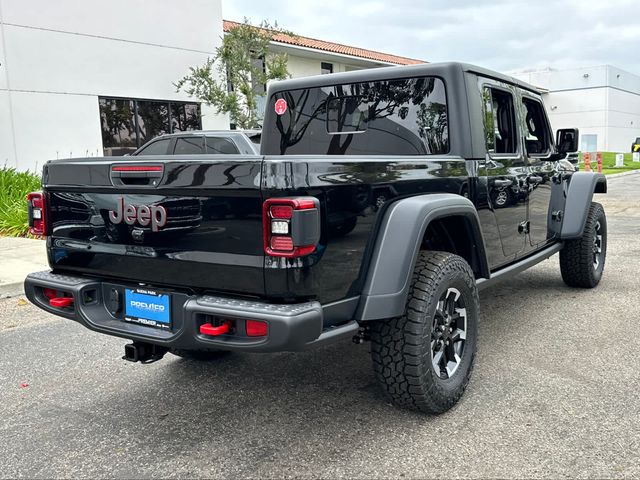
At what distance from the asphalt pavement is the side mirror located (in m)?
1.46

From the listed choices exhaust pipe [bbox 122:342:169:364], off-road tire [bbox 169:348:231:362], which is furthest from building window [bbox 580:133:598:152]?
exhaust pipe [bbox 122:342:169:364]

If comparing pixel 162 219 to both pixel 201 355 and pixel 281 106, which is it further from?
pixel 281 106

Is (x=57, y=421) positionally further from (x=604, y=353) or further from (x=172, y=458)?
(x=604, y=353)

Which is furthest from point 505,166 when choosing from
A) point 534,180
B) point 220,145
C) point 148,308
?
point 220,145

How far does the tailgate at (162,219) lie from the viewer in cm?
253

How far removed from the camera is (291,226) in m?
2.39

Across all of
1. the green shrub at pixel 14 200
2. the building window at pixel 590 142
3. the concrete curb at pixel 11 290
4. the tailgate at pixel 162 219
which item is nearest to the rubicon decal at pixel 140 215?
the tailgate at pixel 162 219

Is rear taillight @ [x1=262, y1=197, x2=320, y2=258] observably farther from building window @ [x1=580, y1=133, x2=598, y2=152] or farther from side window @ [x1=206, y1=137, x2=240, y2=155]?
building window @ [x1=580, y1=133, x2=598, y2=152]

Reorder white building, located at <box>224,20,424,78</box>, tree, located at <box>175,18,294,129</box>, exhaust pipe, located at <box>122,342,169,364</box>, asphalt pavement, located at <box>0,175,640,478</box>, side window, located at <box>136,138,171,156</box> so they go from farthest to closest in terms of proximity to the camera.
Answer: white building, located at <box>224,20,424,78</box>
tree, located at <box>175,18,294,129</box>
side window, located at <box>136,138,171,156</box>
exhaust pipe, located at <box>122,342,169,364</box>
asphalt pavement, located at <box>0,175,640,478</box>

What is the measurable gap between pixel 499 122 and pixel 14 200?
9062 millimetres

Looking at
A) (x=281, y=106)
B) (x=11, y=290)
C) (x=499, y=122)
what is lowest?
(x=11, y=290)

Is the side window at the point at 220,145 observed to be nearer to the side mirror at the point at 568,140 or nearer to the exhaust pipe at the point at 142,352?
the side mirror at the point at 568,140

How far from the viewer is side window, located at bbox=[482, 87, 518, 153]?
3936mm

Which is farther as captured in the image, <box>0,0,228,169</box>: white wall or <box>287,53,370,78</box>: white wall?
<box>287,53,370,78</box>: white wall
